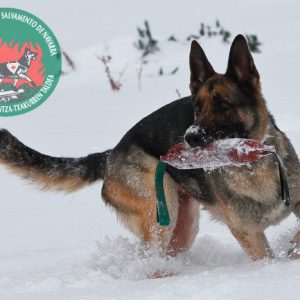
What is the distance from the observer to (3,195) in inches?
308

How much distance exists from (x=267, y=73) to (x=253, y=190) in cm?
726

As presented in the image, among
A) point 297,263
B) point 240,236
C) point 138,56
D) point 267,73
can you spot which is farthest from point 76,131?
point 297,263

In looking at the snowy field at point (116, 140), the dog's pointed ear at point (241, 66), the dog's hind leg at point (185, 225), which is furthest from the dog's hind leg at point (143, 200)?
the dog's pointed ear at point (241, 66)

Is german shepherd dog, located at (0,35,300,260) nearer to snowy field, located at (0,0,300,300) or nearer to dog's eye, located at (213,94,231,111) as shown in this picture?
dog's eye, located at (213,94,231,111)

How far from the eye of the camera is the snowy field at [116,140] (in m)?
4.12

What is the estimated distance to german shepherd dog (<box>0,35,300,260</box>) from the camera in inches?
182

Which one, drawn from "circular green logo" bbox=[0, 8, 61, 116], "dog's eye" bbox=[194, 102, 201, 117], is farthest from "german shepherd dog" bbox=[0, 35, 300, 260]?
"circular green logo" bbox=[0, 8, 61, 116]

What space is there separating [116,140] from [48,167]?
3.90 m

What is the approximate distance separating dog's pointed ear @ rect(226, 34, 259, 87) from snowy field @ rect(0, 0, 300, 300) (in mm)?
1247

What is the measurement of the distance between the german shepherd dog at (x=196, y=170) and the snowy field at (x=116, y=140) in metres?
0.22

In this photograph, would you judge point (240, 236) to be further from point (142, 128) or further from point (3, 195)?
point (3, 195)

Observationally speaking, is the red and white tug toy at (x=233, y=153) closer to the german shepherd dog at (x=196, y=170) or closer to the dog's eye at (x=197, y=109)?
the german shepherd dog at (x=196, y=170)

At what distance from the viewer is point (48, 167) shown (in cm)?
565

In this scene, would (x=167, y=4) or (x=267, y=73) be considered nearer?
(x=267, y=73)
